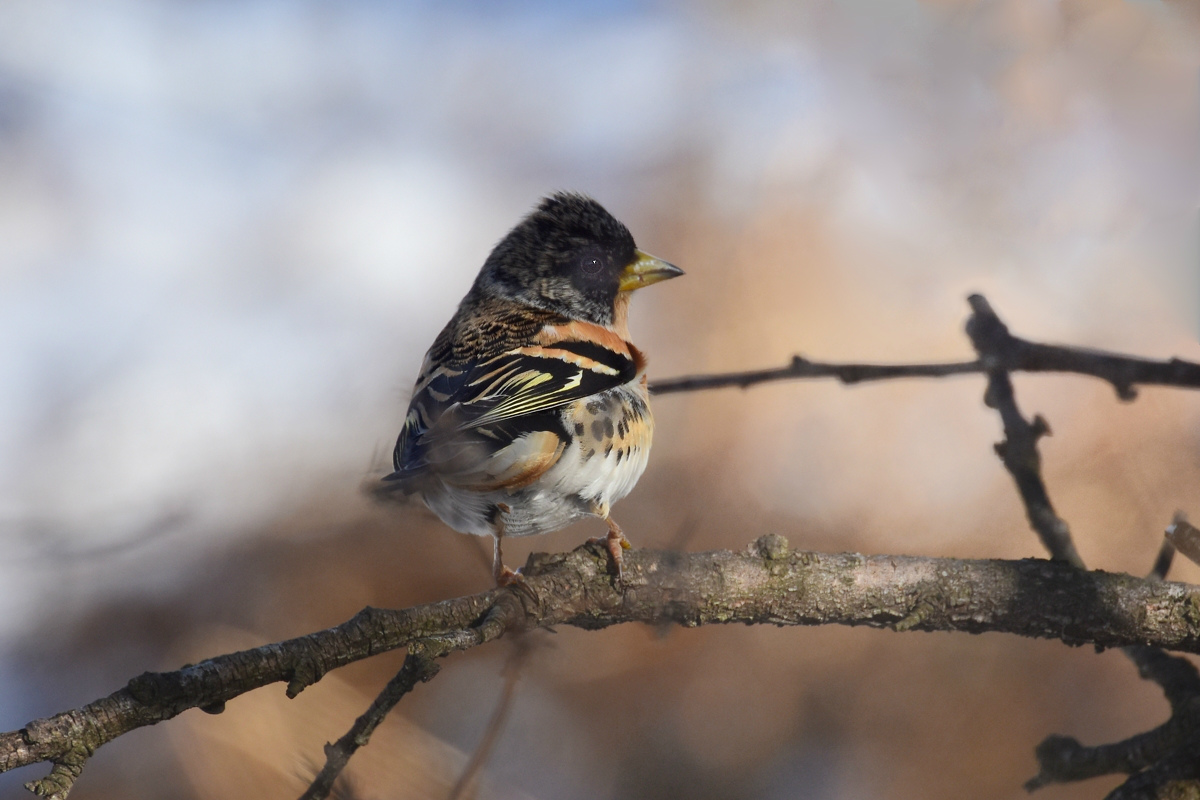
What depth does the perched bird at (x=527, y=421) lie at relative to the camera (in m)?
0.88

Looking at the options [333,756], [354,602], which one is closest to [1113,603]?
[333,756]

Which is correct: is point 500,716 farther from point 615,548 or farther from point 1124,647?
point 1124,647

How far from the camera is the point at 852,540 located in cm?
137

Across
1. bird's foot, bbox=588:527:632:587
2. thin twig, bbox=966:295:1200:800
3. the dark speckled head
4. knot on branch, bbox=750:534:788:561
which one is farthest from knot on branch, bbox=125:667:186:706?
the dark speckled head

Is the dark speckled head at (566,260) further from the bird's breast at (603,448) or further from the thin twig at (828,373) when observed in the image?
the thin twig at (828,373)

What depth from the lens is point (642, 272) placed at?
50.8 inches

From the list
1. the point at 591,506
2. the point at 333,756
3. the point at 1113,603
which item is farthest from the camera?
the point at 591,506

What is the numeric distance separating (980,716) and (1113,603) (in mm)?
517

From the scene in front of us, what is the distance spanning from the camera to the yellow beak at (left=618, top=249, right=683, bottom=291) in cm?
127

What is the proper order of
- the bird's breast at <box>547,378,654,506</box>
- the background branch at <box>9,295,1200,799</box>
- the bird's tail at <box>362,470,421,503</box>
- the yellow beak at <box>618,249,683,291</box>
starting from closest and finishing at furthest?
the bird's tail at <box>362,470,421,503</box>, the background branch at <box>9,295,1200,799</box>, the bird's breast at <box>547,378,654,506</box>, the yellow beak at <box>618,249,683,291</box>

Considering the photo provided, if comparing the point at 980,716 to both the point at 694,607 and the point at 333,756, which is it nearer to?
the point at 694,607

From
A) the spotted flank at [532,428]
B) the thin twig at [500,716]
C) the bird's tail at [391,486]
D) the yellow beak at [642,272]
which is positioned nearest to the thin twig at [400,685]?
the thin twig at [500,716]

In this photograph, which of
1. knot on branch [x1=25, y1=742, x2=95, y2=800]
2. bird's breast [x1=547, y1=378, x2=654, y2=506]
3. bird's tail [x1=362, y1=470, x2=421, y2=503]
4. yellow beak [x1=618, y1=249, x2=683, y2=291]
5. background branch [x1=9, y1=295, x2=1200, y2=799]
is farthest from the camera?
yellow beak [x1=618, y1=249, x2=683, y2=291]

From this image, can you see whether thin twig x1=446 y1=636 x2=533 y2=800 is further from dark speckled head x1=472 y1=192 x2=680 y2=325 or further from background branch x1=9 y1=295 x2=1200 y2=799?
dark speckled head x1=472 y1=192 x2=680 y2=325
